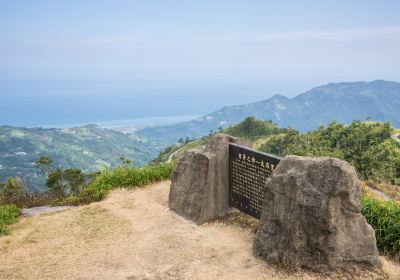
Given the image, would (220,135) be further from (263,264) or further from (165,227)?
(263,264)

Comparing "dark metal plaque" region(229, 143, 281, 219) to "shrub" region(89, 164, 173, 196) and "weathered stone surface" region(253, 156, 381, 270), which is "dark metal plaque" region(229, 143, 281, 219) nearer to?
"weathered stone surface" region(253, 156, 381, 270)

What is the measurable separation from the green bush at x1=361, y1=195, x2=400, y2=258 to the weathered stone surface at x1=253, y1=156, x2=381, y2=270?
108cm

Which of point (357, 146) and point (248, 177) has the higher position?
point (248, 177)

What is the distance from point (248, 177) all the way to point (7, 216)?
6.59 meters

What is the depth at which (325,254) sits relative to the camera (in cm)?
792

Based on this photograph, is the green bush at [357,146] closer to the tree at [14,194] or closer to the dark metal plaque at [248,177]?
the dark metal plaque at [248,177]

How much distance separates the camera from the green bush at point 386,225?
8.93 meters

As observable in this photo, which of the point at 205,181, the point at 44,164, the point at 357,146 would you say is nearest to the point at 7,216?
the point at 205,181

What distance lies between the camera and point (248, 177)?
35.6 feet

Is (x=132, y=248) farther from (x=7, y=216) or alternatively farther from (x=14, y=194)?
(x=14, y=194)

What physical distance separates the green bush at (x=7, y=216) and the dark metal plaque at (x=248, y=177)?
5781 millimetres

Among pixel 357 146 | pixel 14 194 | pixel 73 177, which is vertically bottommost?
pixel 357 146

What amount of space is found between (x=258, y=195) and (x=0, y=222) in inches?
264

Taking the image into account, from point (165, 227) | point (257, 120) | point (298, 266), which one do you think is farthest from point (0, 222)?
point (257, 120)
